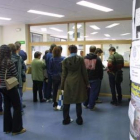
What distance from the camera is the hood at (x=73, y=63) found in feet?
10.0

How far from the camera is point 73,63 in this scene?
3.05 m

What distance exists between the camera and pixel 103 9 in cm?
479

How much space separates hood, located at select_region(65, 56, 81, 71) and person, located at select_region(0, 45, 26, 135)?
86 cm

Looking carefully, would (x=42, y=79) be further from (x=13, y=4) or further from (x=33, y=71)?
(x=13, y=4)

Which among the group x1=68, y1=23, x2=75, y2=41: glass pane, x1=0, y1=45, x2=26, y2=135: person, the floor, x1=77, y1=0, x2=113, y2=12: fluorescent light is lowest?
the floor

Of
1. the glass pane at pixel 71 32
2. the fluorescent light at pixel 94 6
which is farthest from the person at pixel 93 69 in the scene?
the glass pane at pixel 71 32

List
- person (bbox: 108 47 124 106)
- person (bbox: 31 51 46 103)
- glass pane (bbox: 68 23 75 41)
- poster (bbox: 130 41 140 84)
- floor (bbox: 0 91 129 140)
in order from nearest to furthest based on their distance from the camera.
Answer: poster (bbox: 130 41 140 84) → floor (bbox: 0 91 129 140) → person (bbox: 108 47 124 106) → person (bbox: 31 51 46 103) → glass pane (bbox: 68 23 75 41)

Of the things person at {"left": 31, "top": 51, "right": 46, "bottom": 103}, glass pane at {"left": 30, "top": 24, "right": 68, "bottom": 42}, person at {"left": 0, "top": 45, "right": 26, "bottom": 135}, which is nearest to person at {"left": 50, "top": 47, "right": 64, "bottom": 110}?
person at {"left": 31, "top": 51, "right": 46, "bottom": 103}

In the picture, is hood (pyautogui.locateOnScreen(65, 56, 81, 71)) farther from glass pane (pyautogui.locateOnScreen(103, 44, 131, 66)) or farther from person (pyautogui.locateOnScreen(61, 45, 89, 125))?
glass pane (pyautogui.locateOnScreen(103, 44, 131, 66))

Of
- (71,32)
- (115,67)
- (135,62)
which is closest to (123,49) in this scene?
(115,67)

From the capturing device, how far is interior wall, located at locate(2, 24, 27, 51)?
6.91 meters

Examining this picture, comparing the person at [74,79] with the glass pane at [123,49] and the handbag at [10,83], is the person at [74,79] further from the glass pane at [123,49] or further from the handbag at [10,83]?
the glass pane at [123,49]

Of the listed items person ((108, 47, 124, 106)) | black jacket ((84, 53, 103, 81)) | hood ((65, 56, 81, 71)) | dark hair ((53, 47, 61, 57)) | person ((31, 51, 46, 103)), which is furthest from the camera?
person ((31, 51, 46, 103))

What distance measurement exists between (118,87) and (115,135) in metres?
1.97
